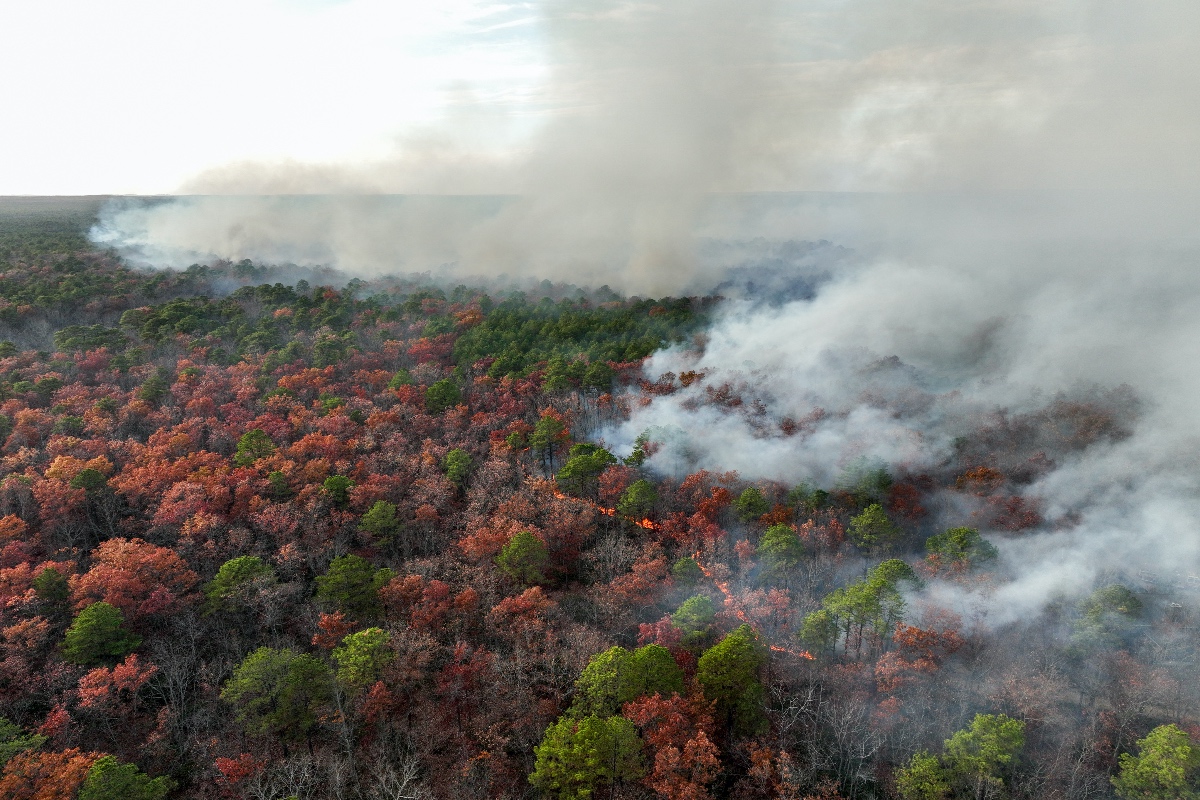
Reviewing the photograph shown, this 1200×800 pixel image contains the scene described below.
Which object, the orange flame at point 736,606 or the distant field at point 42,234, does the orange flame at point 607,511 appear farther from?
the distant field at point 42,234

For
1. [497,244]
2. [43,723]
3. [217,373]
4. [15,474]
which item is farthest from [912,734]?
[497,244]

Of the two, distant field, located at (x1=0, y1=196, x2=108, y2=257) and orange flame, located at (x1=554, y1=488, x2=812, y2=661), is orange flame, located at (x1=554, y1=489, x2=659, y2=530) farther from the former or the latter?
distant field, located at (x1=0, y1=196, x2=108, y2=257)

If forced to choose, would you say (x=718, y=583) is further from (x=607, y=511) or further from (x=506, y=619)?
(x=506, y=619)

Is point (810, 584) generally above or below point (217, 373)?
below

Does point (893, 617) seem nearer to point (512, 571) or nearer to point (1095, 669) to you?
point (1095, 669)

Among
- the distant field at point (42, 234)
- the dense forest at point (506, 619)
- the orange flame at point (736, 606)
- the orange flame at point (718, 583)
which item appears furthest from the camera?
the distant field at point (42, 234)

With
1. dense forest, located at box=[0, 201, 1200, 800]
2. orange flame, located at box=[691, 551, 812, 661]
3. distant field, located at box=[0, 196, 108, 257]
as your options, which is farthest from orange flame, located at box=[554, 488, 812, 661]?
distant field, located at box=[0, 196, 108, 257]

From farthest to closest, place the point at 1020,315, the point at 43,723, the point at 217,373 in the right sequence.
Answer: the point at 1020,315 < the point at 217,373 < the point at 43,723

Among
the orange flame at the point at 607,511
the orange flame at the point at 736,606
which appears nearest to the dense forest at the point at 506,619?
the orange flame at the point at 736,606

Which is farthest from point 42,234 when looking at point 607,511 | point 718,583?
point 718,583
